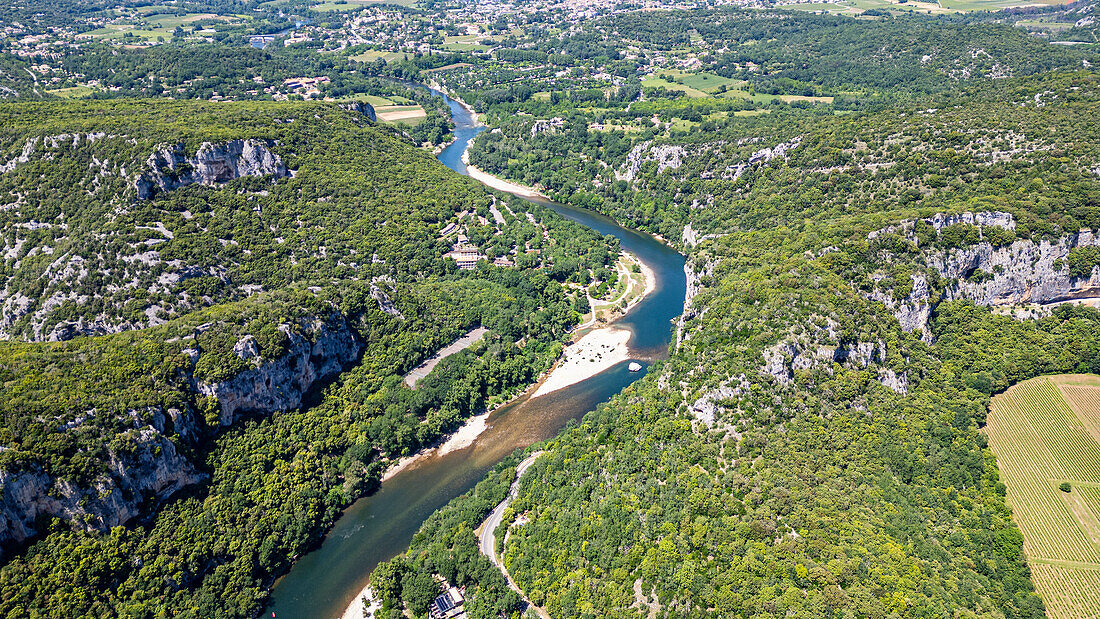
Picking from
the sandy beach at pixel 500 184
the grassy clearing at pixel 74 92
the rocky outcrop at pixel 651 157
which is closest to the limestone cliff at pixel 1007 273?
the rocky outcrop at pixel 651 157

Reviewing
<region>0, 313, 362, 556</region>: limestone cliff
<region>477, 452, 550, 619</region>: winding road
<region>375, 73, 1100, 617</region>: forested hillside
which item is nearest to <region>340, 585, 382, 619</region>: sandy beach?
<region>375, 73, 1100, 617</region>: forested hillside

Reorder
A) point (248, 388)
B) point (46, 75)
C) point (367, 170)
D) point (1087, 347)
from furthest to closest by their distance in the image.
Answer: point (46, 75) → point (367, 170) → point (1087, 347) → point (248, 388)

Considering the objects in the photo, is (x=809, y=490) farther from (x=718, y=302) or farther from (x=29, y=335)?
(x=29, y=335)

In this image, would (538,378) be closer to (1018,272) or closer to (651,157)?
(1018,272)

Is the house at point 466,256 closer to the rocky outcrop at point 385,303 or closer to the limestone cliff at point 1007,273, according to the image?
the rocky outcrop at point 385,303

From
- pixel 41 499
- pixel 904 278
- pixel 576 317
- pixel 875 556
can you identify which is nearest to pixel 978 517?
pixel 875 556
